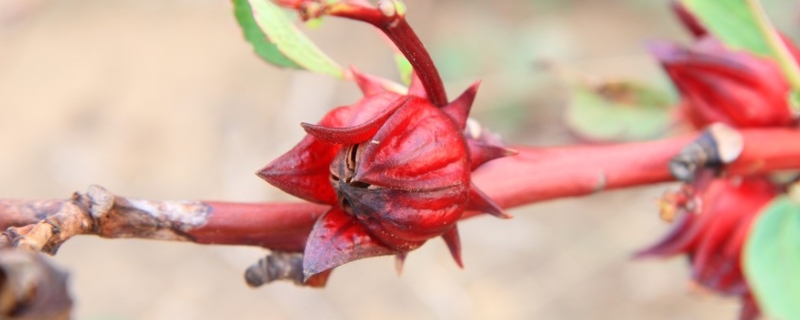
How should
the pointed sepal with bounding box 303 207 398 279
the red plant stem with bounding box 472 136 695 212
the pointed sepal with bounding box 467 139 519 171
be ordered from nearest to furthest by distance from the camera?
the pointed sepal with bounding box 303 207 398 279, the pointed sepal with bounding box 467 139 519 171, the red plant stem with bounding box 472 136 695 212

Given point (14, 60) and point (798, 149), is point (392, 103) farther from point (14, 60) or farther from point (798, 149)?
point (14, 60)

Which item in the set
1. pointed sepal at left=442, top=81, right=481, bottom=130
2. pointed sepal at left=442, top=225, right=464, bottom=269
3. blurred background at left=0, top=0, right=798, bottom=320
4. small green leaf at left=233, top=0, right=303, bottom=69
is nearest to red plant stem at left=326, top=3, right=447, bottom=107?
pointed sepal at left=442, top=81, right=481, bottom=130

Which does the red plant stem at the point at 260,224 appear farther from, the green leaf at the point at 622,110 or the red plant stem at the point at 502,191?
the green leaf at the point at 622,110

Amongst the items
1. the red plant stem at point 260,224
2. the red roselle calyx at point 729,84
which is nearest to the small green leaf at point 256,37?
the red plant stem at point 260,224

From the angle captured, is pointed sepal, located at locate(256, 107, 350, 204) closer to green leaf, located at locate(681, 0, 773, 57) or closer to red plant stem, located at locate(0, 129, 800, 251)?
red plant stem, located at locate(0, 129, 800, 251)

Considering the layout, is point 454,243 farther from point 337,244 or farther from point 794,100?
point 794,100

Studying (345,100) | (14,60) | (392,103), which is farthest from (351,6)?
(14,60)

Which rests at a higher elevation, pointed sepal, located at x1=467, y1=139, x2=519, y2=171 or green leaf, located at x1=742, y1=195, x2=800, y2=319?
pointed sepal, located at x1=467, y1=139, x2=519, y2=171
